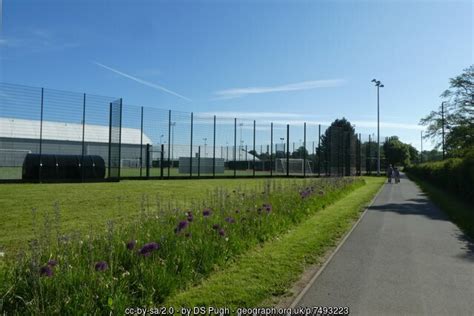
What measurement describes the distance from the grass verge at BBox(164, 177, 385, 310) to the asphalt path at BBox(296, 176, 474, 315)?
1.36 feet

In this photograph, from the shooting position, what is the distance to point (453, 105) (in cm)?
3878

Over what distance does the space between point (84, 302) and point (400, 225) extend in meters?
9.18

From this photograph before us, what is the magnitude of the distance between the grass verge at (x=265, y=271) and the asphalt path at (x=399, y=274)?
41cm

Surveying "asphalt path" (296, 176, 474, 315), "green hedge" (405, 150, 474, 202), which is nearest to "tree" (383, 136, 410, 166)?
"green hedge" (405, 150, 474, 202)

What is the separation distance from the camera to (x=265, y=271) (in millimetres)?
6164

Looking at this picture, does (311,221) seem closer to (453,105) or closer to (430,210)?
(430,210)

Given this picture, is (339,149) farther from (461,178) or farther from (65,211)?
(65,211)

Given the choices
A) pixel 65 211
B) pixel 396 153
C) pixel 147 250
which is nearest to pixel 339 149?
pixel 65 211

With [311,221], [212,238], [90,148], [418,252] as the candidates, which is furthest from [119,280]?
[90,148]

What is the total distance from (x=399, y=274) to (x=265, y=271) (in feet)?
6.51

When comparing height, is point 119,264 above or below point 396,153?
below

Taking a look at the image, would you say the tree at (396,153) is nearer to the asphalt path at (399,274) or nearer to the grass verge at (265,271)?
the asphalt path at (399,274)

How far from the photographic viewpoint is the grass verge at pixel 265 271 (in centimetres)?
496

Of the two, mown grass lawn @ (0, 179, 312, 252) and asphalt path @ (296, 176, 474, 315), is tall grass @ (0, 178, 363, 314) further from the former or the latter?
asphalt path @ (296, 176, 474, 315)
